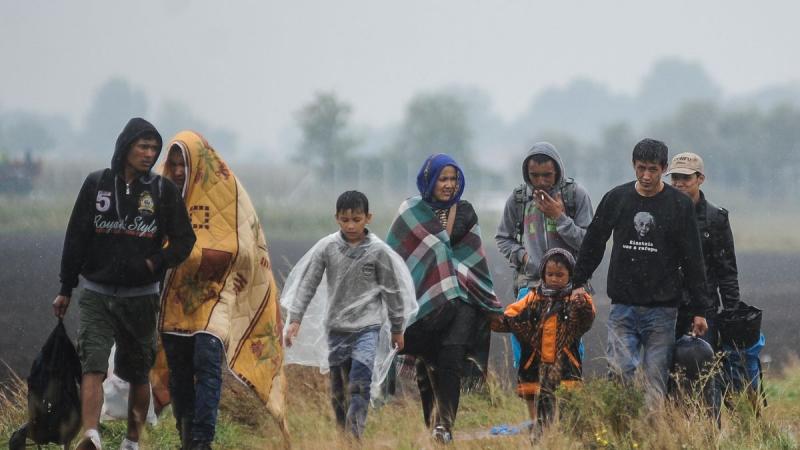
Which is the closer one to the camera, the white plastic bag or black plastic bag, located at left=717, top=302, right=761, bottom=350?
black plastic bag, located at left=717, top=302, right=761, bottom=350

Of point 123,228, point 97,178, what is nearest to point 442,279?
point 123,228

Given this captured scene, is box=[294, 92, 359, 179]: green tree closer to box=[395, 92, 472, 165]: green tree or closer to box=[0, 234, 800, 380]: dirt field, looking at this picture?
box=[395, 92, 472, 165]: green tree

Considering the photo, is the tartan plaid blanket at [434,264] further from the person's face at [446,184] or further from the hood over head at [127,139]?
the hood over head at [127,139]

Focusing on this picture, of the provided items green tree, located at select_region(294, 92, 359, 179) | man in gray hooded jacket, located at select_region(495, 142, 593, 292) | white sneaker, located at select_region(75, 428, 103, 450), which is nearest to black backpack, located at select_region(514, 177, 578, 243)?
man in gray hooded jacket, located at select_region(495, 142, 593, 292)

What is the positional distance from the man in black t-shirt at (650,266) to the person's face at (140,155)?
2.38m

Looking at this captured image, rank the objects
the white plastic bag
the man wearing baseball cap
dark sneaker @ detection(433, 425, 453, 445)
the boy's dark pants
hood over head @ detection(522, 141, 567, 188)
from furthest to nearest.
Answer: the white plastic bag → hood over head @ detection(522, 141, 567, 188) → the man wearing baseball cap → dark sneaker @ detection(433, 425, 453, 445) → the boy's dark pants

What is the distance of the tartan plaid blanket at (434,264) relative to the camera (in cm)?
739

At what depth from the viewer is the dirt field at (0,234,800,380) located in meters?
15.5

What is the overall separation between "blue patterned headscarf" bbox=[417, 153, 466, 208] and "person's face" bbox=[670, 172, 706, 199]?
48.3 inches

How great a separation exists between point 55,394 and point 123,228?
0.92 metres

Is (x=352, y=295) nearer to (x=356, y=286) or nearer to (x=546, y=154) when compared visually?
(x=356, y=286)

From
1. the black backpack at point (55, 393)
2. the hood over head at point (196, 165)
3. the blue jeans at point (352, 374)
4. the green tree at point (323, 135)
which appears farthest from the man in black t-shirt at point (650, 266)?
the green tree at point (323, 135)

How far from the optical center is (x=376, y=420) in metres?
8.51

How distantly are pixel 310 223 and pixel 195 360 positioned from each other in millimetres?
44723
